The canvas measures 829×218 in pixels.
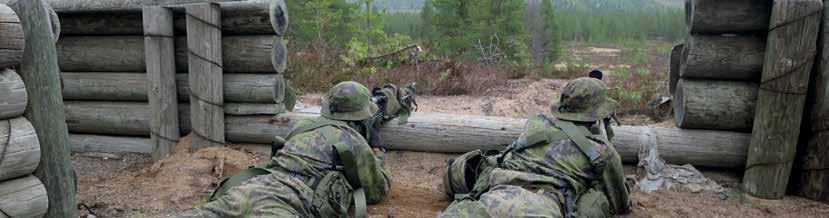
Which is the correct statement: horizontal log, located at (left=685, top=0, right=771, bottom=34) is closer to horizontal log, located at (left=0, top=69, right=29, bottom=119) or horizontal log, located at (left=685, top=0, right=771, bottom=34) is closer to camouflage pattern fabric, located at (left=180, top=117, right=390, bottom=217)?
camouflage pattern fabric, located at (left=180, top=117, right=390, bottom=217)

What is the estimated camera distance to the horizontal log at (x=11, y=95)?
3428mm

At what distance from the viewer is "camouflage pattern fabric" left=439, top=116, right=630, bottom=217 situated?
385 centimetres

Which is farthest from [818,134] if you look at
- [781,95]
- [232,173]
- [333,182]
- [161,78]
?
[161,78]

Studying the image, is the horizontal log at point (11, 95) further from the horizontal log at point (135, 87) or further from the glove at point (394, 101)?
the glove at point (394, 101)

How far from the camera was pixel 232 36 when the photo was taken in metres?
6.49

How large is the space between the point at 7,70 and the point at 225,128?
10.7 feet

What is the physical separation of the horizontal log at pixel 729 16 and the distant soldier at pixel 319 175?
9.96ft

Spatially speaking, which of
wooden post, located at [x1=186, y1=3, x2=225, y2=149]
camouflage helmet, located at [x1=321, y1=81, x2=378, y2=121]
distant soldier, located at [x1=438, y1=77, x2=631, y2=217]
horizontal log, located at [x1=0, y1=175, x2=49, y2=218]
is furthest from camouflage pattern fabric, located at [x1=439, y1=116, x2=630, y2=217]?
wooden post, located at [x1=186, y1=3, x2=225, y2=149]

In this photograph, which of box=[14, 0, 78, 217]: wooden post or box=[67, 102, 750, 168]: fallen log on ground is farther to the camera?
box=[67, 102, 750, 168]: fallen log on ground

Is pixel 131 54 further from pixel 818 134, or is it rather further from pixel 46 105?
pixel 818 134

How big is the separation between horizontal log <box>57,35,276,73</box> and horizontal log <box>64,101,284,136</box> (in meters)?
0.40

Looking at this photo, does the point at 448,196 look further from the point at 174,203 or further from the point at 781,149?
the point at 781,149

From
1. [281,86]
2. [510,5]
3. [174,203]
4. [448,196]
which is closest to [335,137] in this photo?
[448,196]

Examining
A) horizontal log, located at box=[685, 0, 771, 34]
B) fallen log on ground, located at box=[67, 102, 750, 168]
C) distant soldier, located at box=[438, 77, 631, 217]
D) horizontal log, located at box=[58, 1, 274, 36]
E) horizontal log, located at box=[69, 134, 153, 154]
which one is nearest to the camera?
distant soldier, located at box=[438, 77, 631, 217]
